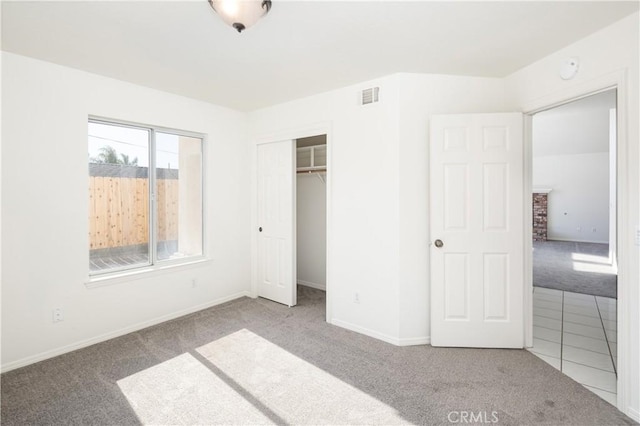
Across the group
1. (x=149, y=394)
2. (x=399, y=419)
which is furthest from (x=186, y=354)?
(x=399, y=419)

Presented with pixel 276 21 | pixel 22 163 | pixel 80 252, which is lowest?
pixel 80 252

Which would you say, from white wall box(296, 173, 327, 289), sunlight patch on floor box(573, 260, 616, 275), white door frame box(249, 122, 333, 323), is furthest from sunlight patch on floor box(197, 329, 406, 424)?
sunlight patch on floor box(573, 260, 616, 275)

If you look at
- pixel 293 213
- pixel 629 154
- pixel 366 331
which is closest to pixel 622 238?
pixel 629 154

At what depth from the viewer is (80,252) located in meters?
2.80

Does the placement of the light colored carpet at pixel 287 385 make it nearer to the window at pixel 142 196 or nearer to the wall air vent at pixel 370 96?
the window at pixel 142 196

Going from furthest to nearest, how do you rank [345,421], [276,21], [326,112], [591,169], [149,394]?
[591,169], [326,112], [149,394], [276,21], [345,421]

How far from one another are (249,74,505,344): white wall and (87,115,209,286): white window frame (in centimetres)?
176

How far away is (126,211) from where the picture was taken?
3.21 m

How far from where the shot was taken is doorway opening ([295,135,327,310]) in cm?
447

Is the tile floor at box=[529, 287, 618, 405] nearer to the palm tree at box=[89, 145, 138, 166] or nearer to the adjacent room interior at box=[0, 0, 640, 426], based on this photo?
the adjacent room interior at box=[0, 0, 640, 426]

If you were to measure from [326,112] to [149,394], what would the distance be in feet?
9.66

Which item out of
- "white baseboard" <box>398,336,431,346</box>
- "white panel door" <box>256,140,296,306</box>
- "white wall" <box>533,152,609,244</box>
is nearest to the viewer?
"white baseboard" <box>398,336,431,346</box>

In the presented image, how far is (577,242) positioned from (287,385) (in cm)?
1049

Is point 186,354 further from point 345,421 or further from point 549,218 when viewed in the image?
point 549,218
